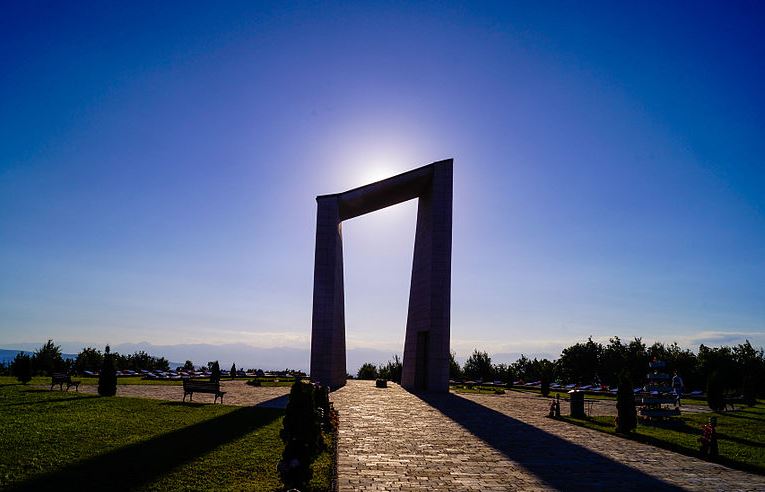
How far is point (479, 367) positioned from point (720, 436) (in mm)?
38951

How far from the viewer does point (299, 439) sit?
23.1 ft

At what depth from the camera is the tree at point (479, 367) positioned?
52.3 m

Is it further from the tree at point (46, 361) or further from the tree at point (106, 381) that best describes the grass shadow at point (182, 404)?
the tree at point (46, 361)

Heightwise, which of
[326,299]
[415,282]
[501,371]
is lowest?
[501,371]

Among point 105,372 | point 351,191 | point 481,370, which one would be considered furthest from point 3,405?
point 481,370

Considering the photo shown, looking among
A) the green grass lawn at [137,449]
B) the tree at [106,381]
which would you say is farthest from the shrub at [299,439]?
the tree at [106,381]

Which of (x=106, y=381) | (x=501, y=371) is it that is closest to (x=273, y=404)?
(x=106, y=381)

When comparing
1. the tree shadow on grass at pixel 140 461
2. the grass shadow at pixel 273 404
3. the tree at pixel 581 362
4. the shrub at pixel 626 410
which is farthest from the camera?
the tree at pixel 581 362

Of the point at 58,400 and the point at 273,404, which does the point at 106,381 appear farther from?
the point at 273,404

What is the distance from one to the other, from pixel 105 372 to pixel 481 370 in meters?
40.1

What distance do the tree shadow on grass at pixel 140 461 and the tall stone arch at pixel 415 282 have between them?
18051 mm

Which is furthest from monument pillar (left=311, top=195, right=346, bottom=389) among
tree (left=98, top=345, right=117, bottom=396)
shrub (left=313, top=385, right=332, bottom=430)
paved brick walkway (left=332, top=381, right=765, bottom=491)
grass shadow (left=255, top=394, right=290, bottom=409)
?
shrub (left=313, top=385, right=332, bottom=430)

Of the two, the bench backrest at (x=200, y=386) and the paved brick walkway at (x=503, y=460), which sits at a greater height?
the bench backrest at (x=200, y=386)

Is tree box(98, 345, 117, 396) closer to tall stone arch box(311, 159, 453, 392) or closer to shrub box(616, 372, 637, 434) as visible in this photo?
tall stone arch box(311, 159, 453, 392)
